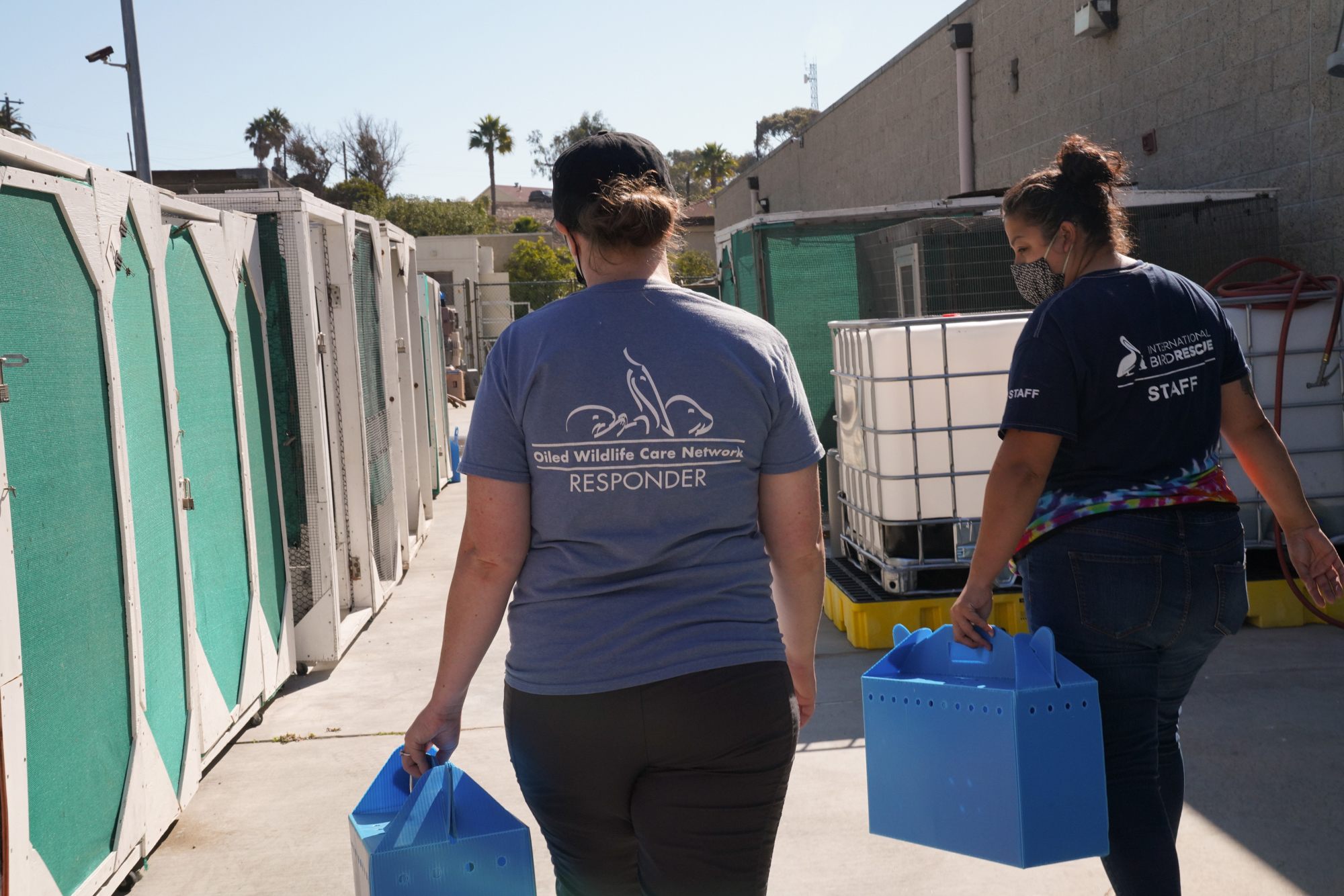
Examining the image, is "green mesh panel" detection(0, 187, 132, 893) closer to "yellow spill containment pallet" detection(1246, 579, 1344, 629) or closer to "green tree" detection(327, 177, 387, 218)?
"yellow spill containment pallet" detection(1246, 579, 1344, 629)

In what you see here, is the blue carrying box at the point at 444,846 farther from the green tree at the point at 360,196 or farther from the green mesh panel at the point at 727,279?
the green tree at the point at 360,196

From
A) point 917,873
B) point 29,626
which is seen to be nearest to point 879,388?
point 917,873

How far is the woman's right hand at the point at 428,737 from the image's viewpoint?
1.91 m

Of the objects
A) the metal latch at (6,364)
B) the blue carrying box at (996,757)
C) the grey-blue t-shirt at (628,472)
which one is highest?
the metal latch at (6,364)

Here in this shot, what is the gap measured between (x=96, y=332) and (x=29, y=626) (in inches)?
36.6

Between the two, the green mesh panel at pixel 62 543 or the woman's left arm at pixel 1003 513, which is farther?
the green mesh panel at pixel 62 543

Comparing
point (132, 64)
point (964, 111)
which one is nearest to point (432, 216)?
point (132, 64)

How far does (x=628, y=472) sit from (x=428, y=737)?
2.08 feet

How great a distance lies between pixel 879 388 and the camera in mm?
5074

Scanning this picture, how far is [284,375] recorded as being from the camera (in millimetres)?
5301

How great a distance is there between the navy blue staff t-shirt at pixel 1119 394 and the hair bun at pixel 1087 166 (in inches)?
9.0

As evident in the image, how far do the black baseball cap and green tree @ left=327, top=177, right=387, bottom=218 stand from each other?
4577 cm

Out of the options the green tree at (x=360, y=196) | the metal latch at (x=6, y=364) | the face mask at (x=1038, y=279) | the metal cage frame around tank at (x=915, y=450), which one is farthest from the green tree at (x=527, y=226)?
the metal latch at (x=6, y=364)

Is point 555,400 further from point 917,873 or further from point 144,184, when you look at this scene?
point 144,184
